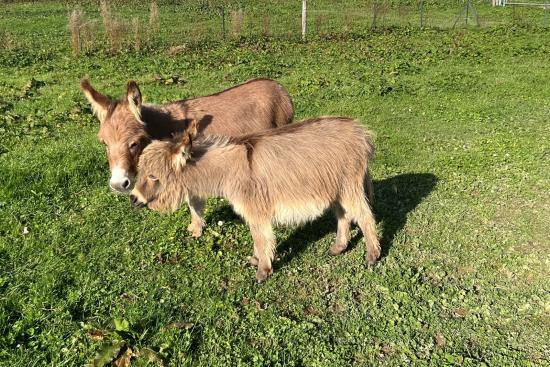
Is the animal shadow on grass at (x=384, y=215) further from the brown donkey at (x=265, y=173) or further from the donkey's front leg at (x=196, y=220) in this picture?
the brown donkey at (x=265, y=173)

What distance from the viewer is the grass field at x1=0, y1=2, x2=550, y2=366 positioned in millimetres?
3857

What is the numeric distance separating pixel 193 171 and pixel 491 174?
4.63 m

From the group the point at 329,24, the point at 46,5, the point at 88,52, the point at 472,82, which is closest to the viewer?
the point at 472,82

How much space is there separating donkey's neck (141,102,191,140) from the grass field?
1.17 metres

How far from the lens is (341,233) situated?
515 centimetres

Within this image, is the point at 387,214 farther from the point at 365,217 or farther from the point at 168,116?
the point at 168,116

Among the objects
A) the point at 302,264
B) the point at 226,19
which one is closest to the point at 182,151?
the point at 302,264

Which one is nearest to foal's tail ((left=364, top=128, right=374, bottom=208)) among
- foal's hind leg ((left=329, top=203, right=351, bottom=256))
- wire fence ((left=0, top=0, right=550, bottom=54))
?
foal's hind leg ((left=329, top=203, right=351, bottom=256))

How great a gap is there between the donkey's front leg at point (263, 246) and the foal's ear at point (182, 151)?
0.88 meters

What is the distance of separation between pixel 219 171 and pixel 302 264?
1411 mm

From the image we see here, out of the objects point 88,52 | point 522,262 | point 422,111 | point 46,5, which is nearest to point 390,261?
point 522,262

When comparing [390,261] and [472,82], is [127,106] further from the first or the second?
[472,82]

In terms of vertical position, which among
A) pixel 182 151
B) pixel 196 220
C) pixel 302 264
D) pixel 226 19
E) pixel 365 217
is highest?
pixel 226 19

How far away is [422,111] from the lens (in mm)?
10008
